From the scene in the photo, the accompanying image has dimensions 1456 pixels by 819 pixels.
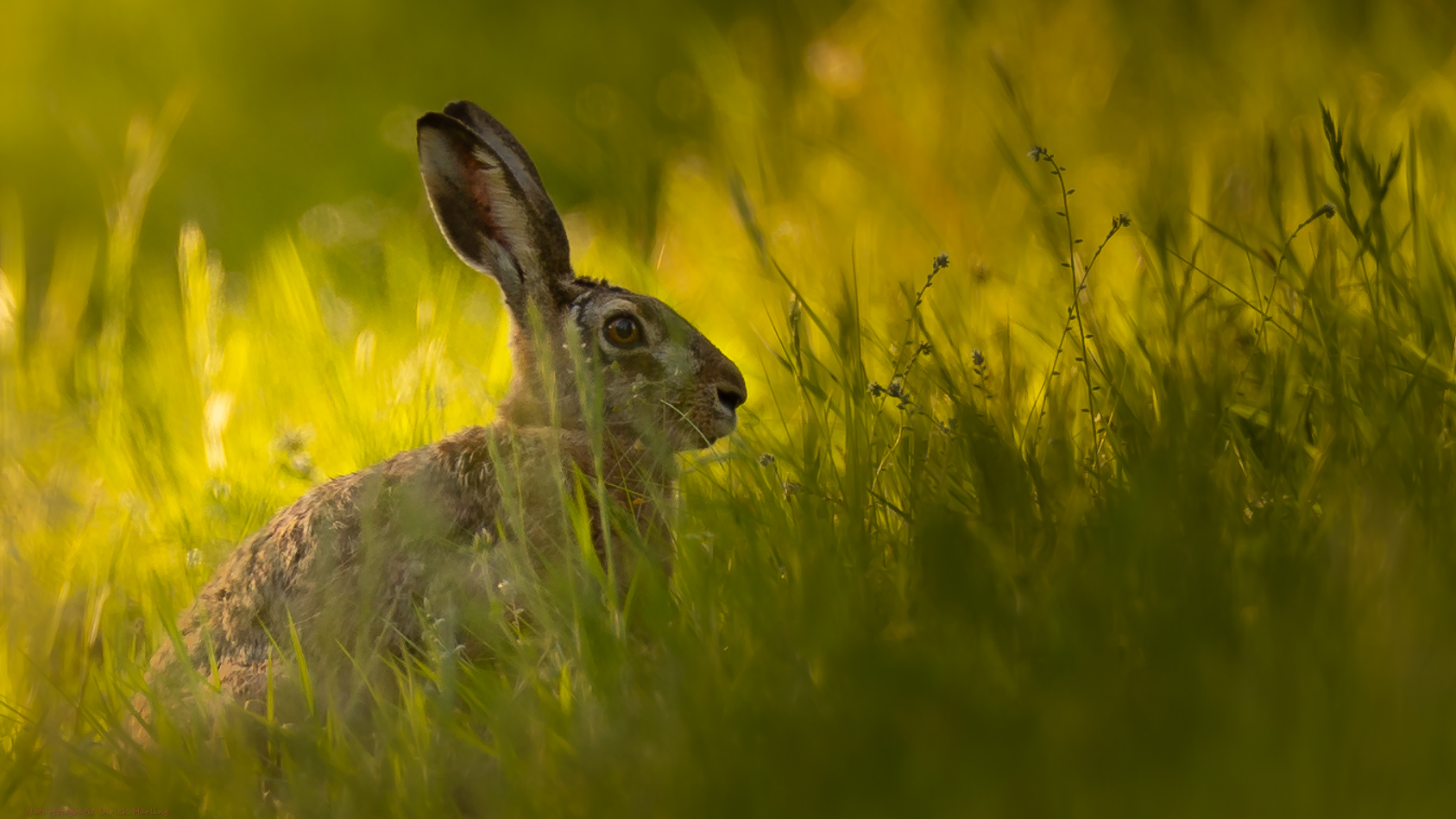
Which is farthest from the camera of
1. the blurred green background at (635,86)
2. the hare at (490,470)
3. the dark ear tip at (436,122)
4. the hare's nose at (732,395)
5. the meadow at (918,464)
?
the blurred green background at (635,86)

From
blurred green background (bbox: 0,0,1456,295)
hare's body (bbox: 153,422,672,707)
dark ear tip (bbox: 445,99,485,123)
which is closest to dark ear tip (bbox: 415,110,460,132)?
dark ear tip (bbox: 445,99,485,123)

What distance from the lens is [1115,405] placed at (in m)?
2.61

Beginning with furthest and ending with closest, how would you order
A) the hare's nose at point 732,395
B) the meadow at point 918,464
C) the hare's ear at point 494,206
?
the hare's nose at point 732,395 < the hare's ear at point 494,206 < the meadow at point 918,464

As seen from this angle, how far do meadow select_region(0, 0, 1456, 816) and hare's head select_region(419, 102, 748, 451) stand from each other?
21cm

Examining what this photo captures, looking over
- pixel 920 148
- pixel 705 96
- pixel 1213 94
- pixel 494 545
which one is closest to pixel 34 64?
pixel 705 96

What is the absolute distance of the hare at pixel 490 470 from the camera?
9.43ft

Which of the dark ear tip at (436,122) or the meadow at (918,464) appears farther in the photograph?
A: the dark ear tip at (436,122)

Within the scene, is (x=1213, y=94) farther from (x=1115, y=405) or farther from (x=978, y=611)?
(x=978, y=611)

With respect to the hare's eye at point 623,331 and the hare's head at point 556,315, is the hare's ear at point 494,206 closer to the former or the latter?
the hare's head at point 556,315

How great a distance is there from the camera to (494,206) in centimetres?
A: 379

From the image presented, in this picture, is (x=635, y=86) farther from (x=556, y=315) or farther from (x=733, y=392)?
(x=733, y=392)

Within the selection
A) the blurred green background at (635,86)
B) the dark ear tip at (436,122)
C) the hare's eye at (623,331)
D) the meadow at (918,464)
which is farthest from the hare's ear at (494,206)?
the blurred green background at (635,86)

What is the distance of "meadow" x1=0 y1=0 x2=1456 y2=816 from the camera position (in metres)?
1.75

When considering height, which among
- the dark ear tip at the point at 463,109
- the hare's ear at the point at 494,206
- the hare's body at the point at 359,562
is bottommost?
the hare's body at the point at 359,562
